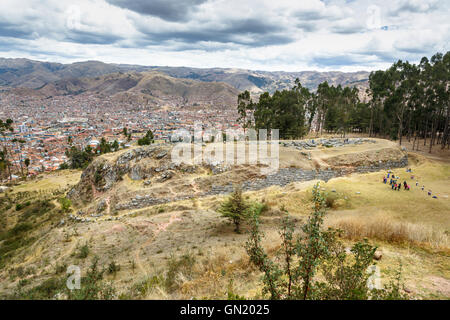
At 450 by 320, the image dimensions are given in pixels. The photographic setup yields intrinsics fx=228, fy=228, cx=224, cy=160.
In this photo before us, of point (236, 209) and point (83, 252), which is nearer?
point (83, 252)

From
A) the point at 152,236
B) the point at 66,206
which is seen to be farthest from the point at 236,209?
the point at 66,206

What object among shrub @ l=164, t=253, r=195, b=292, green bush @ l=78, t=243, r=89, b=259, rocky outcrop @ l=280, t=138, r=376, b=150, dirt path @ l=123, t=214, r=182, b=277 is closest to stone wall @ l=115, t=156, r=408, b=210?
dirt path @ l=123, t=214, r=182, b=277

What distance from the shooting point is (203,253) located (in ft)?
36.4

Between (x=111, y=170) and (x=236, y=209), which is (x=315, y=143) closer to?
(x=236, y=209)

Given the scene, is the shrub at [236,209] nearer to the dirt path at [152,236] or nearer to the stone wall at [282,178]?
the dirt path at [152,236]

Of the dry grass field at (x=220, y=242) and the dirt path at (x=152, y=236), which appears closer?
the dry grass field at (x=220, y=242)

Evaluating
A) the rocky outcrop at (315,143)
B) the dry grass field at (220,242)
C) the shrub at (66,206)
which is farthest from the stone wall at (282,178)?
the shrub at (66,206)

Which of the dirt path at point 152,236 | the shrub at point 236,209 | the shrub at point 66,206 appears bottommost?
the shrub at point 66,206

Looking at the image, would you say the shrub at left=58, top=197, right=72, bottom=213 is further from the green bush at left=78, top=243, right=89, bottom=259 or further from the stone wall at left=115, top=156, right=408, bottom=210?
the green bush at left=78, top=243, right=89, bottom=259

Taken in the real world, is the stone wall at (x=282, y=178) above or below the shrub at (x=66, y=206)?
above
